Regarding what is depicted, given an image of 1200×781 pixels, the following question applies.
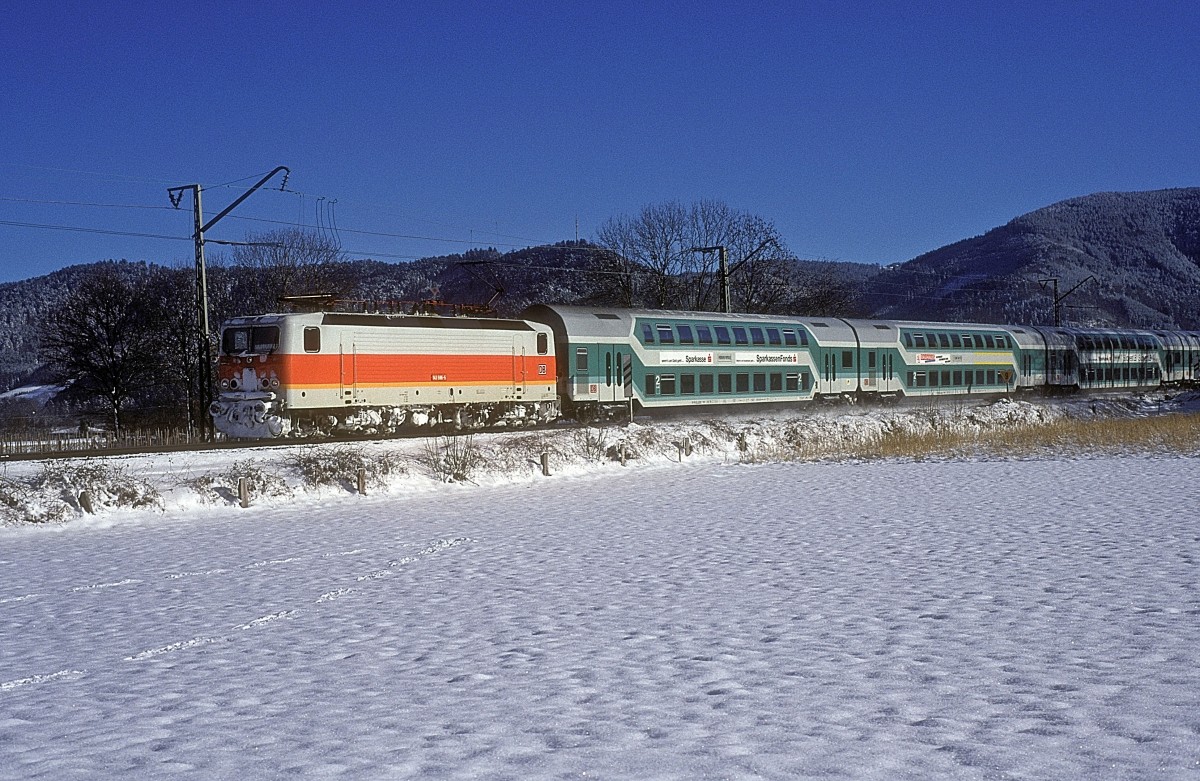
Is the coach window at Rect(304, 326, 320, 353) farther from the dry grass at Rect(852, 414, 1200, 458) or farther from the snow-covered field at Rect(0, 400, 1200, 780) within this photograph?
the dry grass at Rect(852, 414, 1200, 458)

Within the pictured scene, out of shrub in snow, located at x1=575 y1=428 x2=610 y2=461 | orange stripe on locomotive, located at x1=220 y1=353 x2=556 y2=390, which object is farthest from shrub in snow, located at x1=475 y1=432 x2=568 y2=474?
orange stripe on locomotive, located at x1=220 y1=353 x2=556 y2=390

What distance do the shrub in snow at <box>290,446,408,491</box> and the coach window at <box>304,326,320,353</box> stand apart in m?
4.13

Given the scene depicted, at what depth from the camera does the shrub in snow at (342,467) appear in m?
21.2

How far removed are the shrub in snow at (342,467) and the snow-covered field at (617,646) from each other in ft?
12.3

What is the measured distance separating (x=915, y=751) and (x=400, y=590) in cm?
700

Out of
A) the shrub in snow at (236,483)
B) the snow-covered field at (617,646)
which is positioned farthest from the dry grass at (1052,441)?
the shrub in snow at (236,483)

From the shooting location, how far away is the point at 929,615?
31.0ft

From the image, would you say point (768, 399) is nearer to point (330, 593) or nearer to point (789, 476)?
point (789, 476)

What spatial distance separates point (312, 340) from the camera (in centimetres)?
2598

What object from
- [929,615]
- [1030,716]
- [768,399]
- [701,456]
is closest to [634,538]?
[929,615]

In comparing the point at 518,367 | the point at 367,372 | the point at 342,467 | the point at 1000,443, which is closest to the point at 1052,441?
the point at 1000,443

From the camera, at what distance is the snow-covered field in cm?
613

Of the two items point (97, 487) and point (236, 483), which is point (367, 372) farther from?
point (97, 487)

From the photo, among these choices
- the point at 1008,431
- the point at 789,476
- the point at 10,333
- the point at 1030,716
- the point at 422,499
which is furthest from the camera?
the point at 10,333
